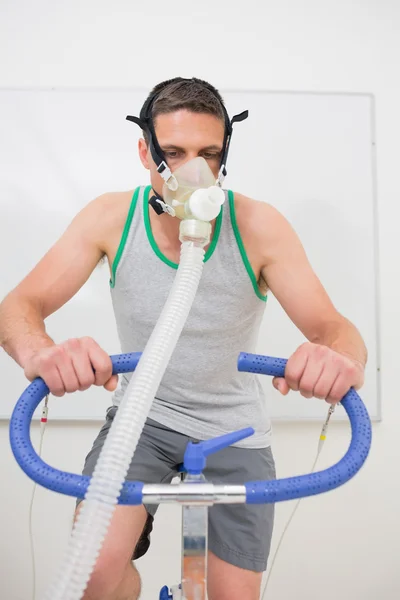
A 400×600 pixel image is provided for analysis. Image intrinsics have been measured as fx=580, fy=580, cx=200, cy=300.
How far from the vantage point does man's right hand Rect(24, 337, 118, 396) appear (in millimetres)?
854

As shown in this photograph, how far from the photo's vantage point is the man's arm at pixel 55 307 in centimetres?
86

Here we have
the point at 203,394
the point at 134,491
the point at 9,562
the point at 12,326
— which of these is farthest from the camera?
the point at 9,562

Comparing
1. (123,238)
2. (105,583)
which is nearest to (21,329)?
(123,238)

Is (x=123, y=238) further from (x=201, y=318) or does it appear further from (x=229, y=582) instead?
(x=229, y=582)

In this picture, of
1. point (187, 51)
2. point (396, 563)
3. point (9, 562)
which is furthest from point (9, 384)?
point (396, 563)

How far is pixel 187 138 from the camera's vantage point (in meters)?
1.35

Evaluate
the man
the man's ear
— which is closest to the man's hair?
the man

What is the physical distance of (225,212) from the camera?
150cm

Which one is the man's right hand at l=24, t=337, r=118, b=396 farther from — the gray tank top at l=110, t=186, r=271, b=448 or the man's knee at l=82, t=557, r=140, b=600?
the gray tank top at l=110, t=186, r=271, b=448

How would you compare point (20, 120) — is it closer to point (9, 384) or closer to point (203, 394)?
point (9, 384)

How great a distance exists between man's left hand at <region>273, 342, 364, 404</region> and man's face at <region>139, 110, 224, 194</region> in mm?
654

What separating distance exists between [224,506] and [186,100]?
3.24 ft

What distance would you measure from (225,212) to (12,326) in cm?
61

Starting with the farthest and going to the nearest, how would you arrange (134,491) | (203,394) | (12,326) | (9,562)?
(9,562)
(203,394)
(12,326)
(134,491)
